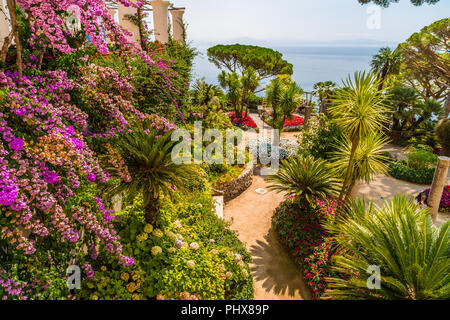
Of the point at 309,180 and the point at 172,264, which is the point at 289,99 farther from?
the point at 172,264

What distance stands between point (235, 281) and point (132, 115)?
12.1 feet

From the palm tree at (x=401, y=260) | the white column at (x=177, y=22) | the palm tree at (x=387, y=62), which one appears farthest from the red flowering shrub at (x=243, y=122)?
the palm tree at (x=401, y=260)

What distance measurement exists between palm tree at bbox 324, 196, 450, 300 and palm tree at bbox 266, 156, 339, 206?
3105 mm

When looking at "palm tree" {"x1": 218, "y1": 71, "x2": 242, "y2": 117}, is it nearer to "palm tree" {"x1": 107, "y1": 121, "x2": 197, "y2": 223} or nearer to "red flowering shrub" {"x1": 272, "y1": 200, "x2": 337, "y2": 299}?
"red flowering shrub" {"x1": 272, "y1": 200, "x2": 337, "y2": 299}

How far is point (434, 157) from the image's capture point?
12.6m

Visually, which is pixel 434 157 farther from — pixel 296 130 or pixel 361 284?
pixel 361 284

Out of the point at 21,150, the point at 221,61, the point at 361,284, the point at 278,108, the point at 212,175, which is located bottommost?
the point at 212,175

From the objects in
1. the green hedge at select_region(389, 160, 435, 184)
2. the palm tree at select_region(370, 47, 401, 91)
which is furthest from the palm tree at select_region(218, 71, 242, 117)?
the green hedge at select_region(389, 160, 435, 184)

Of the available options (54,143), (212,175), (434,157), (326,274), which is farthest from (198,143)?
(434,157)

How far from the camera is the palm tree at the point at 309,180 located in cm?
717

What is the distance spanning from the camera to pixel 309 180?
727 cm

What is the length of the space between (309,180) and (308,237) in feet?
5.05

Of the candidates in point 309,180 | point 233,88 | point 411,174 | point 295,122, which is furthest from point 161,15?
point 411,174

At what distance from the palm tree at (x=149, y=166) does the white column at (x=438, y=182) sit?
802 cm
